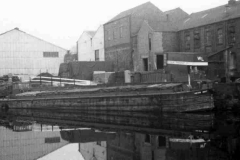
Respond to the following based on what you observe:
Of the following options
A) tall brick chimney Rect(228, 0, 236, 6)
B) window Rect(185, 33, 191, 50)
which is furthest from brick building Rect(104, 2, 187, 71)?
tall brick chimney Rect(228, 0, 236, 6)

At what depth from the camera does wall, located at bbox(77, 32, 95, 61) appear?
4500 centimetres

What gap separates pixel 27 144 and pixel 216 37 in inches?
857

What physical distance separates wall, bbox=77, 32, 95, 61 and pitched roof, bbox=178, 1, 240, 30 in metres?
14.1

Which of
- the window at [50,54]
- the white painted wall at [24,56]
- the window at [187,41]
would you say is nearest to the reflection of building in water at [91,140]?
the window at [187,41]

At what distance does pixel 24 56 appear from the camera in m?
37.9

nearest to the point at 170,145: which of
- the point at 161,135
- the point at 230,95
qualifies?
the point at 161,135

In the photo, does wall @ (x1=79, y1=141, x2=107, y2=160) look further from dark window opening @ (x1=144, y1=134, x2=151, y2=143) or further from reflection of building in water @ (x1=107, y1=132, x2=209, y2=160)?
dark window opening @ (x1=144, y1=134, x2=151, y2=143)

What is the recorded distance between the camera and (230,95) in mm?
18750

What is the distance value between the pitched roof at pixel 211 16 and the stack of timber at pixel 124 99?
12.7 meters

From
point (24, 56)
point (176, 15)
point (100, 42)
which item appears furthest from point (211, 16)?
point (24, 56)

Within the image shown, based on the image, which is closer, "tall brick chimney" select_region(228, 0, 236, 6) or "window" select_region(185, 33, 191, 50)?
"tall brick chimney" select_region(228, 0, 236, 6)

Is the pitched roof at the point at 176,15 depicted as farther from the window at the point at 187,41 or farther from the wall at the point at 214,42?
the window at the point at 187,41

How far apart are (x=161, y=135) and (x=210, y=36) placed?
19.9m

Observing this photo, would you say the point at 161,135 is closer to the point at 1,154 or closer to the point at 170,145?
the point at 170,145
